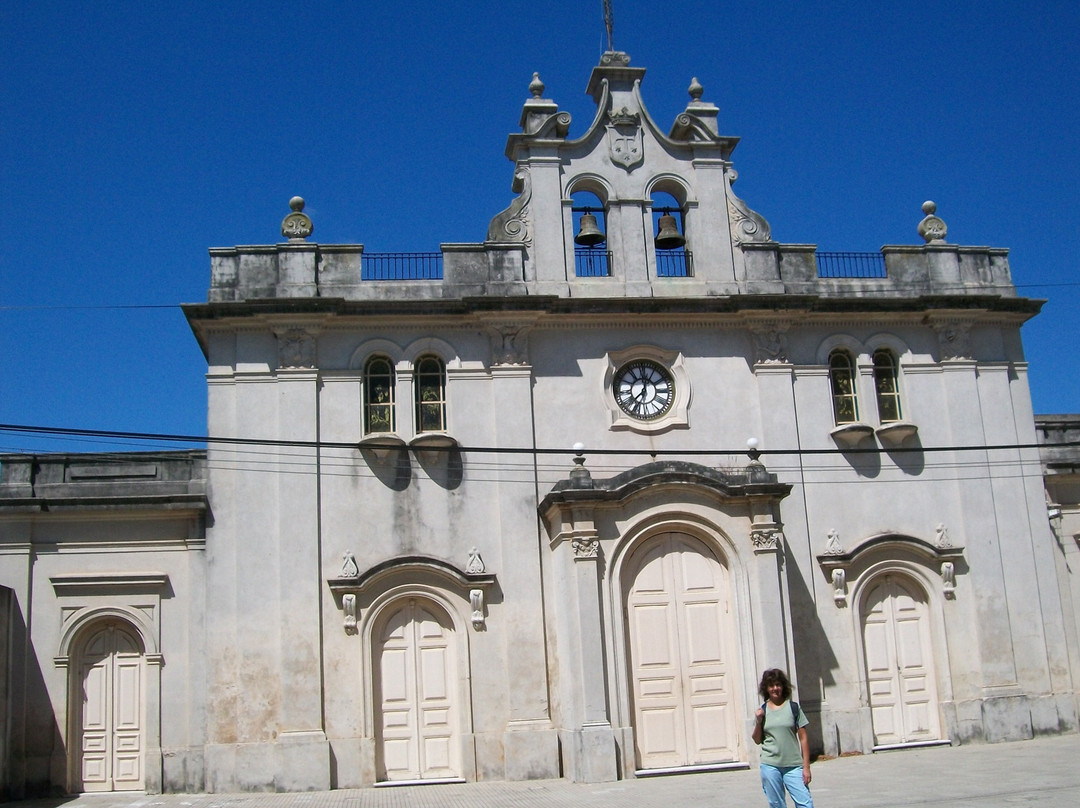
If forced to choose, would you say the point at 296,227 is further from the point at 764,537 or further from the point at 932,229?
the point at 932,229

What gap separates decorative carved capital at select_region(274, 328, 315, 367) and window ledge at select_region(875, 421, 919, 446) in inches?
419

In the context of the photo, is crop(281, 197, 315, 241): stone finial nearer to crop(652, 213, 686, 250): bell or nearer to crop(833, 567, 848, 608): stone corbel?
crop(652, 213, 686, 250): bell

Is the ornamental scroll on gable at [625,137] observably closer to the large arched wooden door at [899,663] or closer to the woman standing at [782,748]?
the large arched wooden door at [899,663]

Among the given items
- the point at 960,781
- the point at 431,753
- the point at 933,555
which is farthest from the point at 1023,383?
the point at 431,753

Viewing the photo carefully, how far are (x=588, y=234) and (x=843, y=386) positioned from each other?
5713 mm

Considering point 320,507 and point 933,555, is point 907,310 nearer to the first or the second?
point 933,555

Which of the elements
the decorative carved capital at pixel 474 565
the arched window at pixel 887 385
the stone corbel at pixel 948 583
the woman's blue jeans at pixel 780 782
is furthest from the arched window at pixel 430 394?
the woman's blue jeans at pixel 780 782

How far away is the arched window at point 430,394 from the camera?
2083cm

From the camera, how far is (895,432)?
848 inches

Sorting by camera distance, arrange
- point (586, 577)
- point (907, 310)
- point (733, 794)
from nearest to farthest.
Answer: point (733, 794)
point (586, 577)
point (907, 310)

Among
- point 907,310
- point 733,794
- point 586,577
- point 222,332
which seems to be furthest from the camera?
point 907,310

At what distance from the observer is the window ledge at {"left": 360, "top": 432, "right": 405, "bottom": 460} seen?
65.9 feet

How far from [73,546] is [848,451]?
14153 mm

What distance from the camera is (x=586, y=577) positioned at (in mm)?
18953
